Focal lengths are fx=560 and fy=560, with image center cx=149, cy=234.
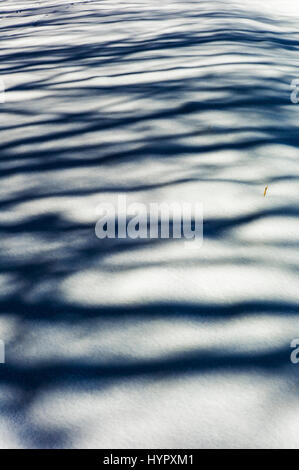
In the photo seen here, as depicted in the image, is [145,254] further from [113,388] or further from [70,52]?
[70,52]

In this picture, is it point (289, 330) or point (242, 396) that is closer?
point (242, 396)

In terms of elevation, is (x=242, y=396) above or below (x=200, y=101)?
below

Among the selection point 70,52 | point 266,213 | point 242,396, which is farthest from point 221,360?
point 70,52

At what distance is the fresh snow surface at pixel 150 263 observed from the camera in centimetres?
89

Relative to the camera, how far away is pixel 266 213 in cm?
144

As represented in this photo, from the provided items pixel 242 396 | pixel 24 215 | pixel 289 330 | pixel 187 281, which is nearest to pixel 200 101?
pixel 24 215

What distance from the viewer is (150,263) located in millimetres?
1255

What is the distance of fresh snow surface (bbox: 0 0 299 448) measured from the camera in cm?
89

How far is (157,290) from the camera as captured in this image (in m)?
1.17

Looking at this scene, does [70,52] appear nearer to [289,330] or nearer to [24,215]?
[24,215]
